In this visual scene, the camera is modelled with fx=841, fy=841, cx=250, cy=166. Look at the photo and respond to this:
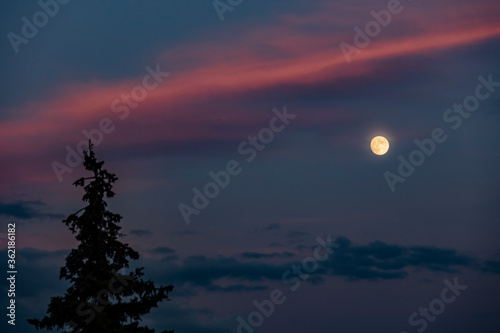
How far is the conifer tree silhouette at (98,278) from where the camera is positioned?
37500mm

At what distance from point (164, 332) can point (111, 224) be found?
5.54 m

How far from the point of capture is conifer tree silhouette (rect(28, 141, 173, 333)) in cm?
3750

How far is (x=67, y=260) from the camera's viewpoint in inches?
1494

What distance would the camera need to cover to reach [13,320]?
→ 155 feet

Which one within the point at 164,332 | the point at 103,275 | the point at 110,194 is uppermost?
the point at 110,194

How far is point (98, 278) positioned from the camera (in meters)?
38.2

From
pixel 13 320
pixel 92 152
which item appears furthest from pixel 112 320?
pixel 13 320

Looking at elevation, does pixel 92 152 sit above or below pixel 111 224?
above

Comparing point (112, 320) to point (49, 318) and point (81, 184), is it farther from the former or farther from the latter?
point (81, 184)

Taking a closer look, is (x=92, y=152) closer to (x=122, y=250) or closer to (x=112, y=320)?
(x=122, y=250)

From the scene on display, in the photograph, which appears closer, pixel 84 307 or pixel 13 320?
pixel 84 307

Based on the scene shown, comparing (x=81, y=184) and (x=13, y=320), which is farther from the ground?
(x=81, y=184)

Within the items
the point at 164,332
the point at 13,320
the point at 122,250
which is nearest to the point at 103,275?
the point at 122,250

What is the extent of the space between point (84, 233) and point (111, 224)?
4.21 feet
